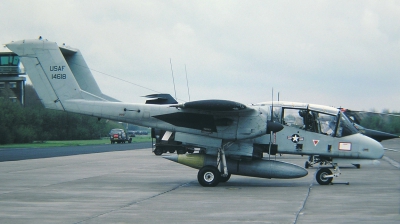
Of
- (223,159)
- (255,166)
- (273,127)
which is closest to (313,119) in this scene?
(273,127)

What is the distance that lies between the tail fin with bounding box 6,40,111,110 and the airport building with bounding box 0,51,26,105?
63.7 m

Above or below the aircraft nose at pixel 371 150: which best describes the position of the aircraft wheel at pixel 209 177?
below

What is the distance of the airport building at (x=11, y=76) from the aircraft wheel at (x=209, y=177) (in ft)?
219

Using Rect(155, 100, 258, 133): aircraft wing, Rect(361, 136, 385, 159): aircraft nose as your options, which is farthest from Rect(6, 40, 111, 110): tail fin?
Rect(361, 136, 385, 159): aircraft nose

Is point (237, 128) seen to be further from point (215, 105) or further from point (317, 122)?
point (317, 122)

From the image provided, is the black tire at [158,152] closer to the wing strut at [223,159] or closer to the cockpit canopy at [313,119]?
the wing strut at [223,159]

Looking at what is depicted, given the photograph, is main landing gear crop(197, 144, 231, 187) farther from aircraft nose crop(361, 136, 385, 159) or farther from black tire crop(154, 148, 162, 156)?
black tire crop(154, 148, 162, 156)

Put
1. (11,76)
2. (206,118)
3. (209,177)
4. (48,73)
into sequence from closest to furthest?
1. (206,118)
2. (209,177)
3. (48,73)
4. (11,76)

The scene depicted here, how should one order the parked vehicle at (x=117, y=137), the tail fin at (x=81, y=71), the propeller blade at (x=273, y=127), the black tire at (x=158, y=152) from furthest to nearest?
1. the parked vehicle at (x=117, y=137)
2. the black tire at (x=158, y=152)
3. the tail fin at (x=81, y=71)
4. the propeller blade at (x=273, y=127)

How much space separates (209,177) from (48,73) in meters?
6.10

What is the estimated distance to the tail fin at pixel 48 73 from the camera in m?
17.5

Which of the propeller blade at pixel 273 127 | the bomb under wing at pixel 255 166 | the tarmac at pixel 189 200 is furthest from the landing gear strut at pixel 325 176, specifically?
the propeller blade at pixel 273 127

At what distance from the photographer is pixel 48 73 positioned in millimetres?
17625

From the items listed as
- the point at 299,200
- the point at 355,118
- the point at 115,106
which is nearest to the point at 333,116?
the point at 299,200
